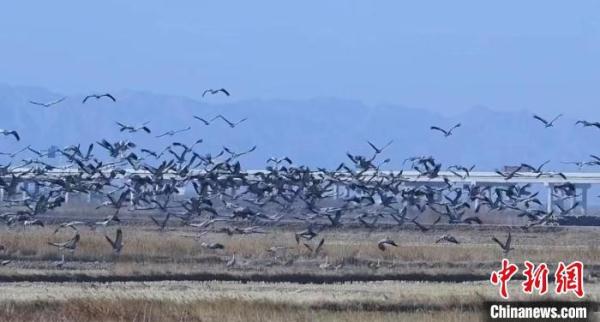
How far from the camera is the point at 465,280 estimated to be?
123 ft

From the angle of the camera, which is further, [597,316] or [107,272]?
[107,272]

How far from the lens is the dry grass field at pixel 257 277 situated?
26781mm

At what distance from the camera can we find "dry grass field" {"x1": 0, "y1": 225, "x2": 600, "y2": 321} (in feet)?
87.9

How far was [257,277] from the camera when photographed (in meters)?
36.8

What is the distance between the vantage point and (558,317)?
72.9 ft

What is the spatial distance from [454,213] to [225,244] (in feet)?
40.8

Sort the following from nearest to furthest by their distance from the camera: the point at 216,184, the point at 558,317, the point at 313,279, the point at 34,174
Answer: the point at 558,317, the point at 313,279, the point at 216,184, the point at 34,174

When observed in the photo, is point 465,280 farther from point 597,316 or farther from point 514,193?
point 514,193

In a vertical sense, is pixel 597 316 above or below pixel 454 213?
below

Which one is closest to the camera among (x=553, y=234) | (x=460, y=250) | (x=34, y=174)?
(x=460, y=250)

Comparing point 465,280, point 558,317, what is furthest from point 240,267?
point 558,317

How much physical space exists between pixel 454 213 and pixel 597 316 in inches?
1205

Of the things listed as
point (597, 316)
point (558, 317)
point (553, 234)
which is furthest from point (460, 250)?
point (558, 317)

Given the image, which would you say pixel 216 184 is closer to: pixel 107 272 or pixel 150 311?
pixel 107 272
